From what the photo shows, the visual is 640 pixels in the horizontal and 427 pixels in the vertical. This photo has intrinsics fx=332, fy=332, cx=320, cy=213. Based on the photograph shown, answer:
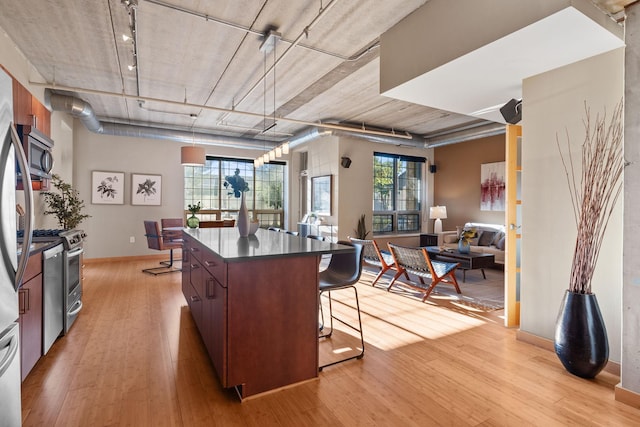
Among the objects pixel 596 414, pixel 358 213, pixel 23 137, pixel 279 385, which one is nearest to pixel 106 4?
pixel 23 137

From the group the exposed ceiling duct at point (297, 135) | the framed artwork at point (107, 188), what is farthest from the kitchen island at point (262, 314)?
the framed artwork at point (107, 188)

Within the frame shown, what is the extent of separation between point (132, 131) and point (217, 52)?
3.86 m

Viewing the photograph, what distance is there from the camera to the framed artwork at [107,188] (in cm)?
685

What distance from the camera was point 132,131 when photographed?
21.7 ft

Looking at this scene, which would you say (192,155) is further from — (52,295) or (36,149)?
(52,295)

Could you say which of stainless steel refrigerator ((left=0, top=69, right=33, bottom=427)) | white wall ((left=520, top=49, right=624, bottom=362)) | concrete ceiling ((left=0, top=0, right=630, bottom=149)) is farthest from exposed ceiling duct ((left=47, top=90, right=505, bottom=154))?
stainless steel refrigerator ((left=0, top=69, right=33, bottom=427))

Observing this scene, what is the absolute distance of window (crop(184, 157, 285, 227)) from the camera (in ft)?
26.3

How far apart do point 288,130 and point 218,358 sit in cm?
621

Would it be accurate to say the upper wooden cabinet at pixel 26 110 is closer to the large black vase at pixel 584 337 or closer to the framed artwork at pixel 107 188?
the framed artwork at pixel 107 188

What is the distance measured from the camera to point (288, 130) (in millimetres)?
7637

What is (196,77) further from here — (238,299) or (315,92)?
(238,299)

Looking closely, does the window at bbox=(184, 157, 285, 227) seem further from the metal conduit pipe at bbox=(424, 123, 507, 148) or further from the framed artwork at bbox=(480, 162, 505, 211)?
the framed artwork at bbox=(480, 162, 505, 211)

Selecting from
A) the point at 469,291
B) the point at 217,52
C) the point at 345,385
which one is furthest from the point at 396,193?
the point at 345,385

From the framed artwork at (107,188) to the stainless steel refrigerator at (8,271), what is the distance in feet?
20.7
